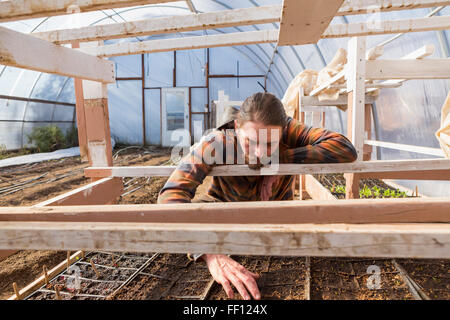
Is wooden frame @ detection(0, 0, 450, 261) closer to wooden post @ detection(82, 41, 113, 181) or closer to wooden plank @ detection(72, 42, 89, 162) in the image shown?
wooden post @ detection(82, 41, 113, 181)

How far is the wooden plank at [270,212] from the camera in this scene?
0.89 meters

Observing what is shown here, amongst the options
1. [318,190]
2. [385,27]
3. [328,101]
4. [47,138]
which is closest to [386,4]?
[385,27]

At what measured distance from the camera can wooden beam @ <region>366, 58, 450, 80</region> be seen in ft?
6.97

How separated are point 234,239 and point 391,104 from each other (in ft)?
15.7

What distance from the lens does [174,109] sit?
12805 millimetres

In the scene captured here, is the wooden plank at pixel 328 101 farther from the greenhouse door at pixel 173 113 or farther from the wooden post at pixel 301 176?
the greenhouse door at pixel 173 113

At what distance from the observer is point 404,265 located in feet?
4.88

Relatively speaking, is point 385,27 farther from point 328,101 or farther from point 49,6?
point 328,101

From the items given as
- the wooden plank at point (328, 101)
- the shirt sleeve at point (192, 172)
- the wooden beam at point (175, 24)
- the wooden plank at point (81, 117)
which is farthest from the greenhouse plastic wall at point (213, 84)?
the wooden plank at point (81, 117)

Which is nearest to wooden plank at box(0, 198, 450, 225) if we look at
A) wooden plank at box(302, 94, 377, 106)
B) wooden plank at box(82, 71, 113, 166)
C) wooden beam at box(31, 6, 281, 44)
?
wooden beam at box(31, 6, 281, 44)

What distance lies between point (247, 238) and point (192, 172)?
1.01m

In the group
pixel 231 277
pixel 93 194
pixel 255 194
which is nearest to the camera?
pixel 231 277

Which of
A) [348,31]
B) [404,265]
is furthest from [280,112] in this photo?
[404,265]

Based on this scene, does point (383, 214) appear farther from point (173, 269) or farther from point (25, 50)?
point (25, 50)
